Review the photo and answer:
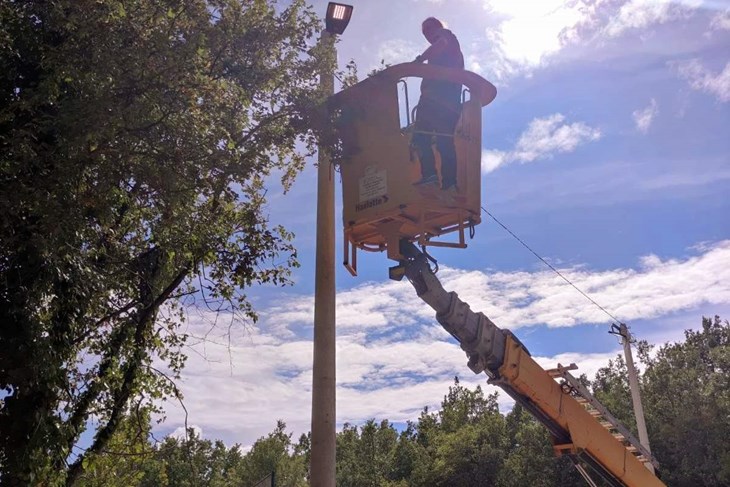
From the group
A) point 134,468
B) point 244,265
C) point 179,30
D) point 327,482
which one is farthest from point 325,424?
point 134,468

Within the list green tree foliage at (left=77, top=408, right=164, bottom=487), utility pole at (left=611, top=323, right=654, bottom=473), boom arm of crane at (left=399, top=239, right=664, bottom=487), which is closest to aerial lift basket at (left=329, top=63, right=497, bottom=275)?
boom arm of crane at (left=399, top=239, right=664, bottom=487)

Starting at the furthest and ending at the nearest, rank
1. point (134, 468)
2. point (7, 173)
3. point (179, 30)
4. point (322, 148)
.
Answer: point (134, 468)
point (322, 148)
point (179, 30)
point (7, 173)

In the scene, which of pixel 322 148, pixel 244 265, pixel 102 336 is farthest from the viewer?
pixel 102 336

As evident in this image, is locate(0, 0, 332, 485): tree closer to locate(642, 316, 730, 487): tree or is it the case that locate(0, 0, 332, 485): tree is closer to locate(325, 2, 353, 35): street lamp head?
locate(325, 2, 353, 35): street lamp head

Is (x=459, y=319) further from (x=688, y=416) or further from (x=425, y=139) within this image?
(x=688, y=416)

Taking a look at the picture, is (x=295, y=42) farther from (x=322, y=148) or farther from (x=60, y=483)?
(x=60, y=483)

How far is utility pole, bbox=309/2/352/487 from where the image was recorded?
6656 millimetres

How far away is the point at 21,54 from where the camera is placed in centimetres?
684

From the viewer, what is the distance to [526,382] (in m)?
8.16

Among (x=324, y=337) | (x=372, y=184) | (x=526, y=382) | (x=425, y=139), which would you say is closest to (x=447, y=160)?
(x=425, y=139)

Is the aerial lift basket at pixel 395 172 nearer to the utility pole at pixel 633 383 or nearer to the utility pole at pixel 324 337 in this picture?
the utility pole at pixel 324 337

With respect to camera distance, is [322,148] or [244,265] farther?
[244,265]

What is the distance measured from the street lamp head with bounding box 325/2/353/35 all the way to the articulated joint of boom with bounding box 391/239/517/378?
10.5 ft

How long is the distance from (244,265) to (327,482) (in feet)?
10.0
